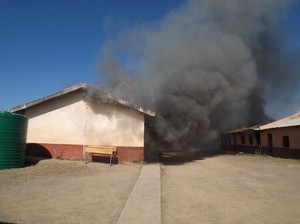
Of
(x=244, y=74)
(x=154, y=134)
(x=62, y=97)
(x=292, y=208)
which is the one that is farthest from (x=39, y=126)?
(x=244, y=74)

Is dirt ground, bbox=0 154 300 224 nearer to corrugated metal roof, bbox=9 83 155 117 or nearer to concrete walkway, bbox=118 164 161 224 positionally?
concrete walkway, bbox=118 164 161 224

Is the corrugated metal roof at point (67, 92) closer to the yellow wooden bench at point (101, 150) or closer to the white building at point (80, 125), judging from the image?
the white building at point (80, 125)

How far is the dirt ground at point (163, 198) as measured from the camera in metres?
5.11

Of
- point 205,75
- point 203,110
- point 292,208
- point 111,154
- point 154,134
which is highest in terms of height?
point 205,75

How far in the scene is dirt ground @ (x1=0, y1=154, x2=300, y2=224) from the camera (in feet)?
16.8

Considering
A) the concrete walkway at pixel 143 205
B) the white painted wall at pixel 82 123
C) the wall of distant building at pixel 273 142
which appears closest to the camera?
the concrete walkway at pixel 143 205

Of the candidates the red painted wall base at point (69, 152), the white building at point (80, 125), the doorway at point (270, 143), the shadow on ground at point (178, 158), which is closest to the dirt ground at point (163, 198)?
the red painted wall base at point (69, 152)

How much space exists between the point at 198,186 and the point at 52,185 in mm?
4067

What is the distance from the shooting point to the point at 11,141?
36.6 ft

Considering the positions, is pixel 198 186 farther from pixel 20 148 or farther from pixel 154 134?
pixel 154 134

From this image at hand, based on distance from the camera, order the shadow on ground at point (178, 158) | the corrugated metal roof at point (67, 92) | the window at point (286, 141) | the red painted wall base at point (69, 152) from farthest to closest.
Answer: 1. the window at point (286, 141)
2. the shadow on ground at point (178, 158)
3. the red painted wall base at point (69, 152)
4. the corrugated metal roof at point (67, 92)

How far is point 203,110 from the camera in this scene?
1828cm

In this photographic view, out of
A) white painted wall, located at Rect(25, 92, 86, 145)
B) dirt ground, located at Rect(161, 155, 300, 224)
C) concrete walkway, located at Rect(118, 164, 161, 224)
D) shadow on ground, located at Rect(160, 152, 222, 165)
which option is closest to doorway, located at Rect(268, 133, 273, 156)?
shadow on ground, located at Rect(160, 152, 222, 165)

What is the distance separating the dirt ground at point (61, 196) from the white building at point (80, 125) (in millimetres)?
3408
